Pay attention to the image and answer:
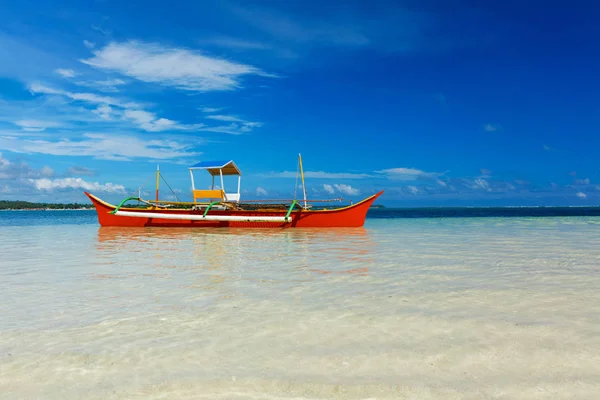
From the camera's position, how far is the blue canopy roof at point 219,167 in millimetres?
25453

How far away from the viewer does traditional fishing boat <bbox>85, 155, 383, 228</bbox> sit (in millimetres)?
23719

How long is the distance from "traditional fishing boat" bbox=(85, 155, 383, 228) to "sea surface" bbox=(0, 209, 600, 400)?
1516 cm

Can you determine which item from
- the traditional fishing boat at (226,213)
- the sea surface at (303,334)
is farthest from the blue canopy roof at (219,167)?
the sea surface at (303,334)

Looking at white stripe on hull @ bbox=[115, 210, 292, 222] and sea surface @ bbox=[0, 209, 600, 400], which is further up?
white stripe on hull @ bbox=[115, 210, 292, 222]

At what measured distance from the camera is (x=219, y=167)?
2530 centimetres

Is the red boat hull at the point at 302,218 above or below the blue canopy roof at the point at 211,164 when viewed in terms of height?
below

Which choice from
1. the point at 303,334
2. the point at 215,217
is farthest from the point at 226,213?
the point at 303,334

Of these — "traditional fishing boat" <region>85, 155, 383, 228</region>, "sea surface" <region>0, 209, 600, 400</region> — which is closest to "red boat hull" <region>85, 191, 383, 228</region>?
"traditional fishing boat" <region>85, 155, 383, 228</region>

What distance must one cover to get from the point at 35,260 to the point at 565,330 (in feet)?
39.0

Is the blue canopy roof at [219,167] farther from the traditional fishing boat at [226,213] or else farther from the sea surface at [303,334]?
the sea surface at [303,334]

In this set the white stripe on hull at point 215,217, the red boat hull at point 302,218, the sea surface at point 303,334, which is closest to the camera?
the sea surface at point 303,334

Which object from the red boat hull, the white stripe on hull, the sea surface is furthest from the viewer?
the red boat hull

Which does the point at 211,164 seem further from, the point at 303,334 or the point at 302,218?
the point at 303,334

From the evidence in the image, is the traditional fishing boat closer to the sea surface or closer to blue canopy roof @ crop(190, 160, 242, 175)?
blue canopy roof @ crop(190, 160, 242, 175)
